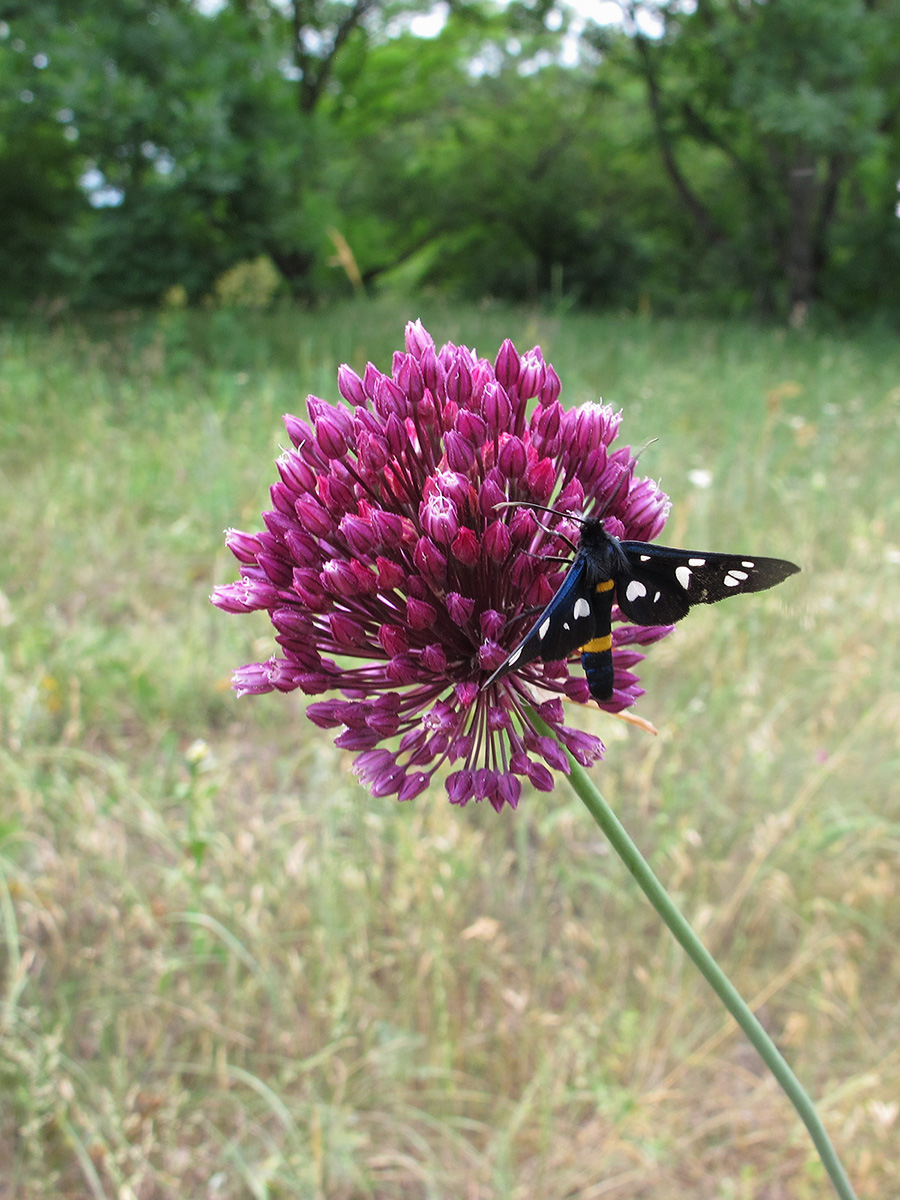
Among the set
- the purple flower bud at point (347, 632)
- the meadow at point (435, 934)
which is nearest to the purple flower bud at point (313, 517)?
the purple flower bud at point (347, 632)

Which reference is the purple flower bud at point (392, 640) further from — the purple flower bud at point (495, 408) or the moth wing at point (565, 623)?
the purple flower bud at point (495, 408)

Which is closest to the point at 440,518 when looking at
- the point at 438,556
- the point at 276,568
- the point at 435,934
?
the point at 438,556

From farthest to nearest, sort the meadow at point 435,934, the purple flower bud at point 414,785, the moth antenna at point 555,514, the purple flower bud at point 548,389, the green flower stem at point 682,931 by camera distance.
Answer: the meadow at point 435,934 < the purple flower bud at point 548,389 < the purple flower bud at point 414,785 < the moth antenna at point 555,514 < the green flower stem at point 682,931

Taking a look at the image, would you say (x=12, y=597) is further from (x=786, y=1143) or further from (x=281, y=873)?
(x=786, y=1143)

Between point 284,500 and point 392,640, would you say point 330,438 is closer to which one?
point 284,500

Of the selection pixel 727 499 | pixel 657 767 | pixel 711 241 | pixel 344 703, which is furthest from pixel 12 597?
pixel 711 241

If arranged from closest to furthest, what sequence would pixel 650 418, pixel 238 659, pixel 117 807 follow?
pixel 117 807, pixel 238 659, pixel 650 418
